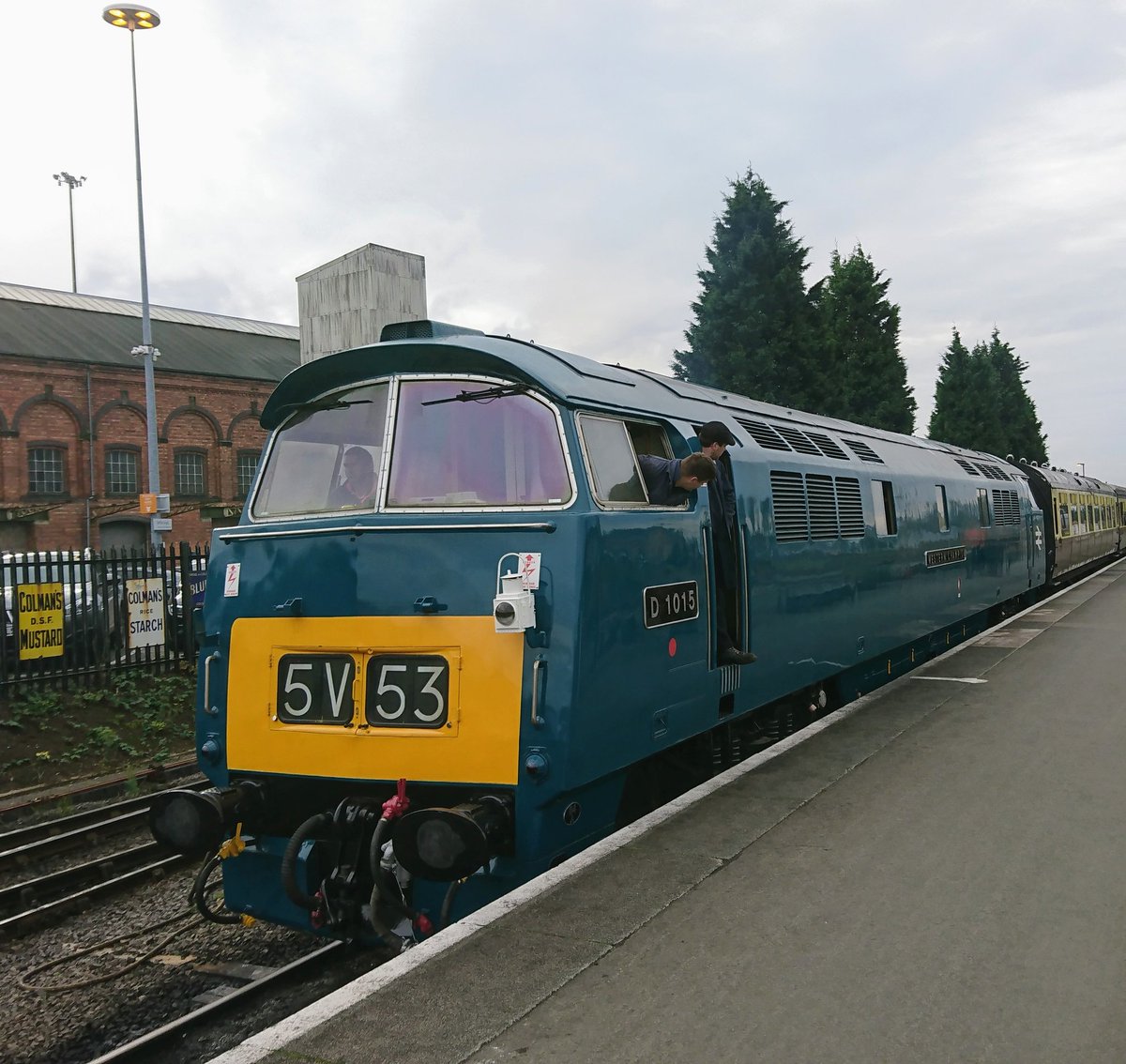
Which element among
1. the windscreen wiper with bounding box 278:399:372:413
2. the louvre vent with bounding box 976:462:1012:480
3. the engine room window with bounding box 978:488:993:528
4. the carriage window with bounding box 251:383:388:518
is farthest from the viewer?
the louvre vent with bounding box 976:462:1012:480

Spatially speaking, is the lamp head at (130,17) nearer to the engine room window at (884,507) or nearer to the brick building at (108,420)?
the engine room window at (884,507)

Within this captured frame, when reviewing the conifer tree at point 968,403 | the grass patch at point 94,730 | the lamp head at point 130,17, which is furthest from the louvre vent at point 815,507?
the conifer tree at point 968,403

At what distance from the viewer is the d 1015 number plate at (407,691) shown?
15.1 ft

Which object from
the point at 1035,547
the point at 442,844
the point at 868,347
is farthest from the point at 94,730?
the point at 868,347

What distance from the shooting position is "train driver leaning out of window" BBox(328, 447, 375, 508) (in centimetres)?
527

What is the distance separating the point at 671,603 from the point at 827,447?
12.2 ft

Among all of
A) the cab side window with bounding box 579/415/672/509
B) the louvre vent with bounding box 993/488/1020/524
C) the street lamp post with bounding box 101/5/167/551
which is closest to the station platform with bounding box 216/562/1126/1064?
the cab side window with bounding box 579/415/672/509

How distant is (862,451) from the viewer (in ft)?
31.1

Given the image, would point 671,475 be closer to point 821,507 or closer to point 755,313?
point 821,507

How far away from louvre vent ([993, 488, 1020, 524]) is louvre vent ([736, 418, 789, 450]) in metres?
8.60

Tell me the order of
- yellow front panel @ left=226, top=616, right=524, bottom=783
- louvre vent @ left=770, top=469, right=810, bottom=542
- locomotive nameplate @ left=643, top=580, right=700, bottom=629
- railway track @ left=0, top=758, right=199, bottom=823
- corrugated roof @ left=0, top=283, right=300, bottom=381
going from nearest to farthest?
yellow front panel @ left=226, top=616, right=524, bottom=783 → locomotive nameplate @ left=643, top=580, right=700, bottom=629 → louvre vent @ left=770, top=469, right=810, bottom=542 → railway track @ left=0, top=758, right=199, bottom=823 → corrugated roof @ left=0, top=283, right=300, bottom=381

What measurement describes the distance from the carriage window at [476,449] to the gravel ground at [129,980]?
8.39 feet

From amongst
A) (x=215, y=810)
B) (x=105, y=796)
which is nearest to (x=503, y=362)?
(x=215, y=810)

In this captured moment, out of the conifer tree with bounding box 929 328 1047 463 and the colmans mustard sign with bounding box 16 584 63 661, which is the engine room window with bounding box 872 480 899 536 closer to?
the colmans mustard sign with bounding box 16 584 63 661
